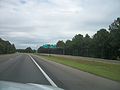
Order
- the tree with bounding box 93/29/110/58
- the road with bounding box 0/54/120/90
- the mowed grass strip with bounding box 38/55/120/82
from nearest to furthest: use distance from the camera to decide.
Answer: the road with bounding box 0/54/120/90, the mowed grass strip with bounding box 38/55/120/82, the tree with bounding box 93/29/110/58

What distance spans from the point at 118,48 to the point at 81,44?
180 feet

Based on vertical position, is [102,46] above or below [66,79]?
above

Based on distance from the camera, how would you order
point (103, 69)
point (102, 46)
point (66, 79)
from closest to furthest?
1. point (66, 79)
2. point (103, 69)
3. point (102, 46)

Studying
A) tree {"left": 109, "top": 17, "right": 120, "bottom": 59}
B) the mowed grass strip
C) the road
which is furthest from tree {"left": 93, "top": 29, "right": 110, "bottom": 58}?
the road

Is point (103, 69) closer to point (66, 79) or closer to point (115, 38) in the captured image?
point (66, 79)

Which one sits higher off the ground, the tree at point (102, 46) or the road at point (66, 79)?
the tree at point (102, 46)

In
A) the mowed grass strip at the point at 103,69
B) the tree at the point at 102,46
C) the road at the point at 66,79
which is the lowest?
the road at the point at 66,79

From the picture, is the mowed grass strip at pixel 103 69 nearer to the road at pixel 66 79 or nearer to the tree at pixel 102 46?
the road at pixel 66 79

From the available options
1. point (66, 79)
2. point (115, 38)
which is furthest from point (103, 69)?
point (115, 38)

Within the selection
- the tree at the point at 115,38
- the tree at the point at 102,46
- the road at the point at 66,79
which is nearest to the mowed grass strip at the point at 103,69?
the road at the point at 66,79

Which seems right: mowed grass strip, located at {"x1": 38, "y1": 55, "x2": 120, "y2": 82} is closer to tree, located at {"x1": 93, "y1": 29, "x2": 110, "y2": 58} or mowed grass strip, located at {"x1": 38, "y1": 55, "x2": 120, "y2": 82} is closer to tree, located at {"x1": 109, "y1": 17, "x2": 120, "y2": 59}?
tree, located at {"x1": 109, "y1": 17, "x2": 120, "y2": 59}

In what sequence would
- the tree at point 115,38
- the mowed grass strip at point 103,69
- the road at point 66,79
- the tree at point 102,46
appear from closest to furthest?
the road at point 66,79 → the mowed grass strip at point 103,69 → the tree at point 115,38 → the tree at point 102,46

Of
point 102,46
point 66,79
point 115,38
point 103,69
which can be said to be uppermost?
point 115,38

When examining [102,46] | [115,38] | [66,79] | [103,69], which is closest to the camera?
[66,79]
